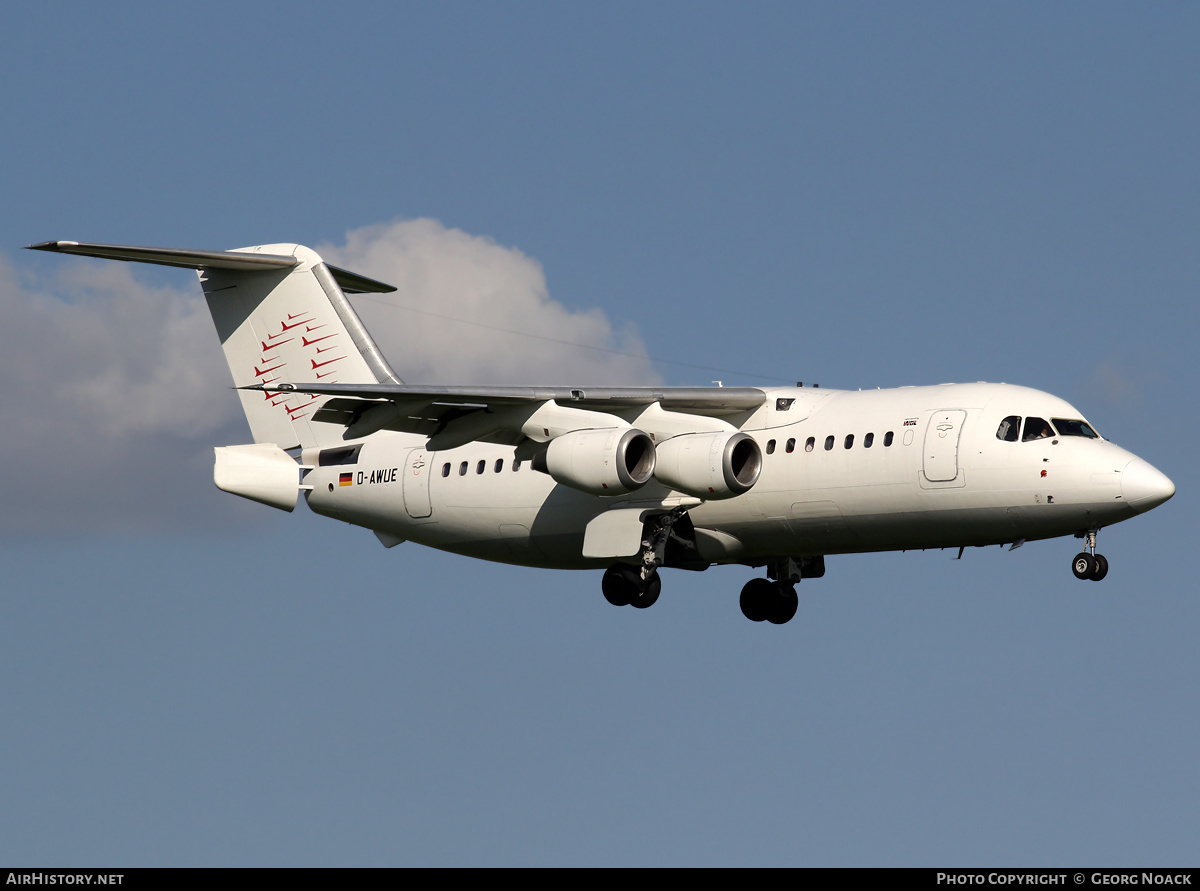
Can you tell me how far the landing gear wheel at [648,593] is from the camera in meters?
20.8

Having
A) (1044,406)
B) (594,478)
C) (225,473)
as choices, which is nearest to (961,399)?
(1044,406)

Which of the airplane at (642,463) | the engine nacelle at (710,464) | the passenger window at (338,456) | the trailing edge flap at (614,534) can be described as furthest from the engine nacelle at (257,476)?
Answer: the engine nacelle at (710,464)

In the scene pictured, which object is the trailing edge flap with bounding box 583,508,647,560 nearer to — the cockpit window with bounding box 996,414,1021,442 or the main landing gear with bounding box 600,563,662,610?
the main landing gear with bounding box 600,563,662,610

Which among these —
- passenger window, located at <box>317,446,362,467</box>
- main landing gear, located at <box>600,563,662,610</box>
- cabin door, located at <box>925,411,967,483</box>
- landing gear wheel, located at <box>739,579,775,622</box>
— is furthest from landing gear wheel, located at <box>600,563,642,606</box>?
passenger window, located at <box>317,446,362,467</box>

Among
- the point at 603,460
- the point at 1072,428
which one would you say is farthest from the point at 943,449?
the point at 603,460

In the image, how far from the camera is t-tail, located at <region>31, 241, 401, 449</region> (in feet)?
78.9

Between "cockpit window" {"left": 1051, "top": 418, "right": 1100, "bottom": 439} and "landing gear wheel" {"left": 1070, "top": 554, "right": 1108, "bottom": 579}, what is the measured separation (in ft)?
4.35

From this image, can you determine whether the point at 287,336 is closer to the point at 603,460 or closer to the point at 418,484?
the point at 418,484

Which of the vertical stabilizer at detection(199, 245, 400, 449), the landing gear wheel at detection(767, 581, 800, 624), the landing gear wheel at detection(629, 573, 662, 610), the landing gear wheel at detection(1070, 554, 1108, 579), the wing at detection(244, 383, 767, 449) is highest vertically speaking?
the vertical stabilizer at detection(199, 245, 400, 449)

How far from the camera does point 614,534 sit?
68.3ft

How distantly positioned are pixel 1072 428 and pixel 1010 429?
66 centimetres

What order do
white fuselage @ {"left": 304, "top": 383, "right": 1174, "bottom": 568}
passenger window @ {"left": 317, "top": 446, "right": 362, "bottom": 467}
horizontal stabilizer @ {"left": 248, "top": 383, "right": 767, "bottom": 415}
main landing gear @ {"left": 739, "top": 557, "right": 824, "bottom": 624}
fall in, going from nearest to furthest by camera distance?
1. white fuselage @ {"left": 304, "top": 383, "right": 1174, "bottom": 568}
2. horizontal stabilizer @ {"left": 248, "top": 383, "right": 767, "bottom": 415}
3. main landing gear @ {"left": 739, "top": 557, "right": 824, "bottom": 624}
4. passenger window @ {"left": 317, "top": 446, "right": 362, "bottom": 467}
